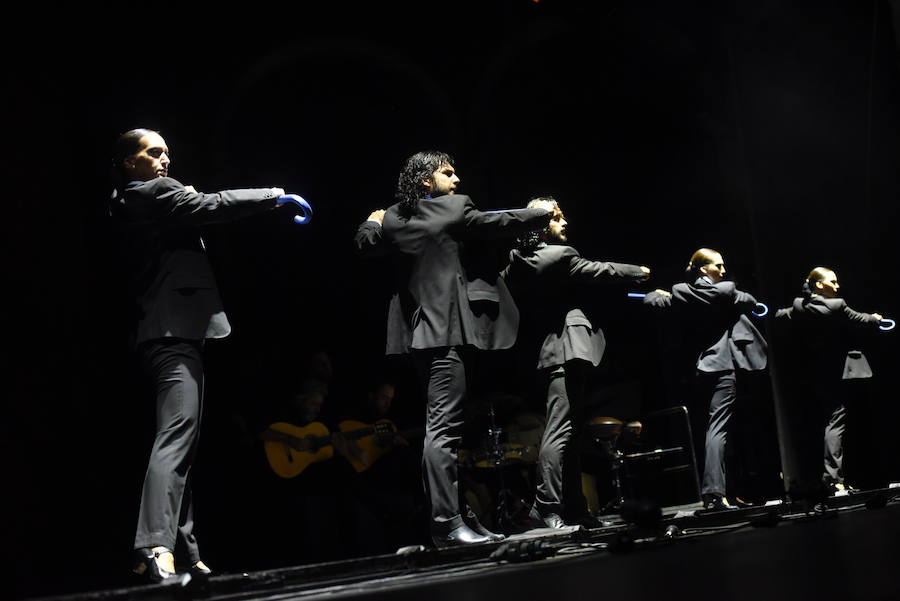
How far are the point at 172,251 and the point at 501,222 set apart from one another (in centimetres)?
141

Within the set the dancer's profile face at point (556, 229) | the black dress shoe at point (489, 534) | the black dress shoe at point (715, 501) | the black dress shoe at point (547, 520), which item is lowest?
the black dress shoe at point (715, 501)

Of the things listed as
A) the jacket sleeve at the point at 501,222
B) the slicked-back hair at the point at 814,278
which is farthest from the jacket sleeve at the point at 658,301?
the jacket sleeve at the point at 501,222

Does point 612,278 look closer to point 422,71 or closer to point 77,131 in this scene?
point 422,71

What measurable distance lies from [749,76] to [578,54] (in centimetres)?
151

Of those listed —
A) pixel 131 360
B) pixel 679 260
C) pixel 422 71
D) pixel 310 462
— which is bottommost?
pixel 310 462

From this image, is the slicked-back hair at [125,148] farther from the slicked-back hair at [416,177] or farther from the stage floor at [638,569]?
the stage floor at [638,569]

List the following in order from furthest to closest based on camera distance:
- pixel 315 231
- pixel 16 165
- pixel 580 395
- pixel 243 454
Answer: pixel 315 231, pixel 243 454, pixel 580 395, pixel 16 165

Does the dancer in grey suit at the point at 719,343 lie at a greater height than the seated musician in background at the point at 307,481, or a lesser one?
greater

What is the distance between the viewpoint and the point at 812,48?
7.36 metres

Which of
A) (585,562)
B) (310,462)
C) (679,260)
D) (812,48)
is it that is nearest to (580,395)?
(310,462)

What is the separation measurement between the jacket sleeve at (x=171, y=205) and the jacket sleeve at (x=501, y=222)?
3.56ft

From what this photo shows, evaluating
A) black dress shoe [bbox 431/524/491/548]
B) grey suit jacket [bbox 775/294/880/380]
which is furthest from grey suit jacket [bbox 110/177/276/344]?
grey suit jacket [bbox 775/294/880/380]

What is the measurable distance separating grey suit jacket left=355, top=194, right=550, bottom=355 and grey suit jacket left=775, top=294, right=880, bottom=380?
3.62 meters

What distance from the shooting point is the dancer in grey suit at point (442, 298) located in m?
3.56
